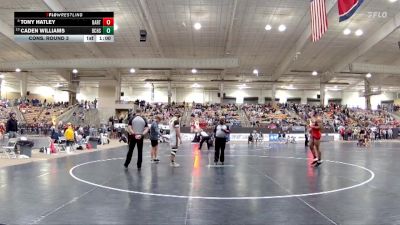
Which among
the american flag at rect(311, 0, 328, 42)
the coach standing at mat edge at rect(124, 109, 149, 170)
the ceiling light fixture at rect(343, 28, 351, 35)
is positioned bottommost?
the coach standing at mat edge at rect(124, 109, 149, 170)

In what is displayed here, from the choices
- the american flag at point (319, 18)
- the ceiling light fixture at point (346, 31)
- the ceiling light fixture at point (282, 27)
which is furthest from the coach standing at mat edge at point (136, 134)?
the ceiling light fixture at point (346, 31)

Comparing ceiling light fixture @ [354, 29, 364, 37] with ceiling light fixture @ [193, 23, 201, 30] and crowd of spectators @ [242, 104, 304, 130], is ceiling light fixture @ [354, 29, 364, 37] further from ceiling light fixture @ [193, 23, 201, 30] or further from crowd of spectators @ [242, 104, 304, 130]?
ceiling light fixture @ [193, 23, 201, 30]

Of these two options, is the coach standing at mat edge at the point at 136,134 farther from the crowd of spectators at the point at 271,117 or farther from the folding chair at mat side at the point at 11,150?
the crowd of spectators at the point at 271,117

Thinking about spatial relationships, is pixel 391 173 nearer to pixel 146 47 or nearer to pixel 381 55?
pixel 146 47

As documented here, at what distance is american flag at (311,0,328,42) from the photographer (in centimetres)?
1578

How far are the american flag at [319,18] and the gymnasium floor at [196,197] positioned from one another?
7996mm

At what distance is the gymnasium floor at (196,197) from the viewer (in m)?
4.91

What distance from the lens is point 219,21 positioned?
3012cm

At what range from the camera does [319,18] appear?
636 inches

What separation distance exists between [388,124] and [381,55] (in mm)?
8964

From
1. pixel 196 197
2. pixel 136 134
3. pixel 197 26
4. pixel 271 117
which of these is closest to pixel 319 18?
pixel 136 134
